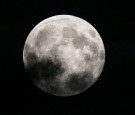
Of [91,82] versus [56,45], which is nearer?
[56,45]

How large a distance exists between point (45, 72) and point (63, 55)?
0.44 m

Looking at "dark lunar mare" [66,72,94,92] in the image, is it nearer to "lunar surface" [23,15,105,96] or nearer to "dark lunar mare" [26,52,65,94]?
"lunar surface" [23,15,105,96]

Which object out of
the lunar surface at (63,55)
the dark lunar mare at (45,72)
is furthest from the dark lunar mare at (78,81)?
the dark lunar mare at (45,72)

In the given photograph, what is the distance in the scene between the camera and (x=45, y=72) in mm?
8234

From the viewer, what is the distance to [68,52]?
26.5ft

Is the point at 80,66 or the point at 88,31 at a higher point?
the point at 88,31

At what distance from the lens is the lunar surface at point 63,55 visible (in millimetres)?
8125

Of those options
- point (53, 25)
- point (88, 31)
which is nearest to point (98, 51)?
point (88, 31)

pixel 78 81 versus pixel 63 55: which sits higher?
pixel 63 55

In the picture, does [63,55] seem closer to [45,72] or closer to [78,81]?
[45,72]

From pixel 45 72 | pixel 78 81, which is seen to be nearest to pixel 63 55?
pixel 45 72

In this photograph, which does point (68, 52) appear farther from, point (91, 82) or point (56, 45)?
point (91, 82)

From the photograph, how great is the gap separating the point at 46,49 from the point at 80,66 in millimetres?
634

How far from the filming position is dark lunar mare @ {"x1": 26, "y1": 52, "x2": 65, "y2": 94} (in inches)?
323
